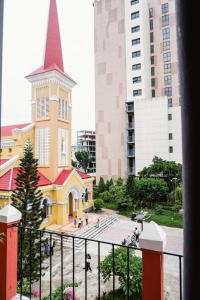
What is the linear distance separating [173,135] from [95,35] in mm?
16398

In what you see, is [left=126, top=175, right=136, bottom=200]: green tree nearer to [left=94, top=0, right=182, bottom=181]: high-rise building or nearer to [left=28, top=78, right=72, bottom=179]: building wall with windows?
[left=94, top=0, right=182, bottom=181]: high-rise building

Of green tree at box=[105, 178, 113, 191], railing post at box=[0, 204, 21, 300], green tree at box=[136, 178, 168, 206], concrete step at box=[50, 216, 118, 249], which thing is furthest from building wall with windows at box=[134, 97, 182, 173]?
railing post at box=[0, 204, 21, 300]

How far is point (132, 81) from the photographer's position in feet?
92.0

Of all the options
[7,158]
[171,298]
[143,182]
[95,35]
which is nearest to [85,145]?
[95,35]

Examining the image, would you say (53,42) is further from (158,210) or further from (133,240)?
(158,210)

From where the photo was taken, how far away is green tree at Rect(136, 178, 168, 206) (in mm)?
20625

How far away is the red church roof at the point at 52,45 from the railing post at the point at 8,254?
1551cm

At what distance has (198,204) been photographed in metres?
0.65

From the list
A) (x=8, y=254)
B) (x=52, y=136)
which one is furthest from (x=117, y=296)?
(x=52, y=136)

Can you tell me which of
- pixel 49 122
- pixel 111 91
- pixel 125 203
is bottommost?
pixel 125 203

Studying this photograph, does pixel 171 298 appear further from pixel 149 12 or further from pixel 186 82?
pixel 149 12

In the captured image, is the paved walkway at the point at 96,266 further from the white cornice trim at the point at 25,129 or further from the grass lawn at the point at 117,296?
the white cornice trim at the point at 25,129

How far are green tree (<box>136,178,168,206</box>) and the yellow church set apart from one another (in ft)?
19.3

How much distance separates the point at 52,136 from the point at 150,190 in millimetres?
9985
